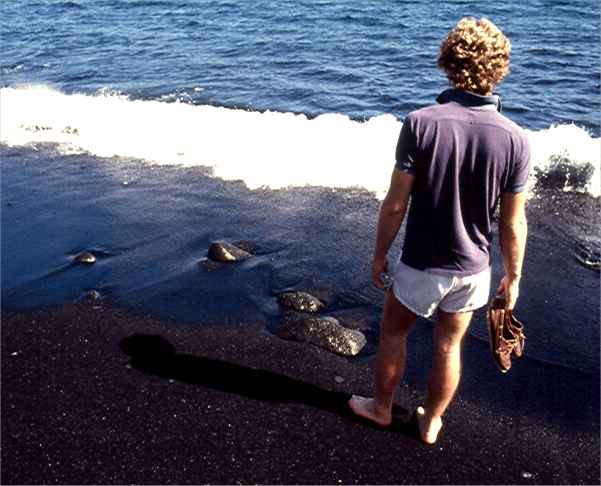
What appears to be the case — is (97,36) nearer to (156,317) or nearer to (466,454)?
(156,317)

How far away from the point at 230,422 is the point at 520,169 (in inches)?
89.5

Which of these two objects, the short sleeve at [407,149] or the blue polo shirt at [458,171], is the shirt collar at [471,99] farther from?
the short sleeve at [407,149]

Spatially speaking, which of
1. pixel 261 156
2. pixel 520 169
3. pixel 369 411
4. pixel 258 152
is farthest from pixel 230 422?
pixel 258 152

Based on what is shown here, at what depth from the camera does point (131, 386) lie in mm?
3896

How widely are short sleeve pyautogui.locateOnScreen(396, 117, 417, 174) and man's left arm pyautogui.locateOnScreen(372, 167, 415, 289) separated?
0.03 m

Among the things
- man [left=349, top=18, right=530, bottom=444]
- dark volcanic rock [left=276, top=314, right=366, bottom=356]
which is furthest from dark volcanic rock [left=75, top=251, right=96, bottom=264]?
man [left=349, top=18, right=530, bottom=444]

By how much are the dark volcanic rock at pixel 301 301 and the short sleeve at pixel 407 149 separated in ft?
7.12

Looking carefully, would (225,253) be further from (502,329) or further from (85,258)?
(502,329)

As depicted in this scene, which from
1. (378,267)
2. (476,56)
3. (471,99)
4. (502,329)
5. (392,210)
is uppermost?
(476,56)

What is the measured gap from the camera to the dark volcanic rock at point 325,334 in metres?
4.31

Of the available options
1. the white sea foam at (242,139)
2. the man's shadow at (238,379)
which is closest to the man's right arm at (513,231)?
the man's shadow at (238,379)

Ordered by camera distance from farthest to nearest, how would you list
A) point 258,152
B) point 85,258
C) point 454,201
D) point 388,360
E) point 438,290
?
point 258,152 < point 85,258 < point 388,360 < point 438,290 < point 454,201

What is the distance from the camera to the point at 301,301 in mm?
4809

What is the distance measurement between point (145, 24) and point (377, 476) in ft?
55.1
